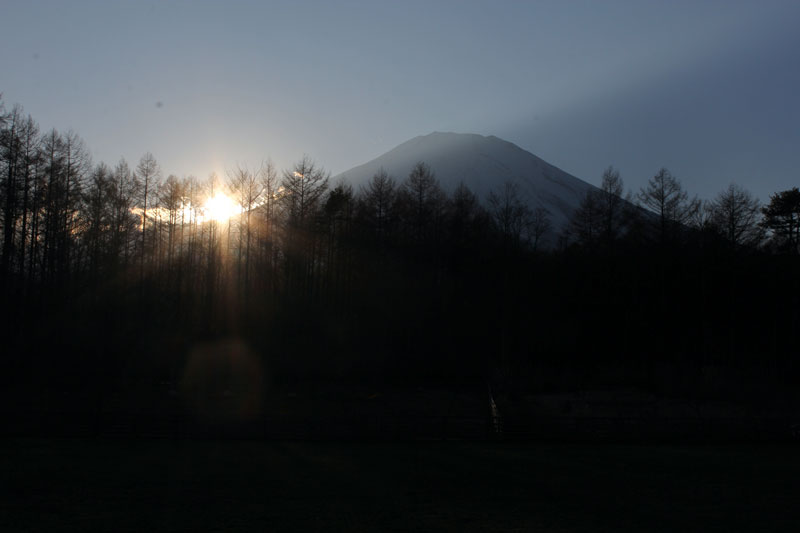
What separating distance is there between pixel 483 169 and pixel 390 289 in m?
76.9

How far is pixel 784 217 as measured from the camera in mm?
49656

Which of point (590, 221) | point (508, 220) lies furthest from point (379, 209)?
point (590, 221)

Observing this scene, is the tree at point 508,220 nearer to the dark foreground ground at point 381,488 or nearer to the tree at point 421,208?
the tree at point 421,208

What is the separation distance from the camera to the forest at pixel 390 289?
37906 mm

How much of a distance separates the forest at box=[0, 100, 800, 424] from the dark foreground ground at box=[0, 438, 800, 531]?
658 inches

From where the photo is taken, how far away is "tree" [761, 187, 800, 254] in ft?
160

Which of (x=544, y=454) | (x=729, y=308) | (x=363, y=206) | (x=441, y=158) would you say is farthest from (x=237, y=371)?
(x=441, y=158)

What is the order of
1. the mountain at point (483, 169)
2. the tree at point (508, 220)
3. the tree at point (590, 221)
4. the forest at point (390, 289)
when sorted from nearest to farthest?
1. the forest at point (390, 289)
2. the tree at point (590, 221)
3. the tree at point (508, 220)
4. the mountain at point (483, 169)

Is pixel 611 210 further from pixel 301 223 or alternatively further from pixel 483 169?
pixel 483 169

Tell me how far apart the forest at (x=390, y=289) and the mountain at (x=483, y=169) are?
164 ft

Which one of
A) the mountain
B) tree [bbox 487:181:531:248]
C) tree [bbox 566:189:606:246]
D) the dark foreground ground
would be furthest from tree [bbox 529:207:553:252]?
the mountain

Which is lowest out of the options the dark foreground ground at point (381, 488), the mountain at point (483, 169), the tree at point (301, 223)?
the dark foreground ground at point (381, 488)

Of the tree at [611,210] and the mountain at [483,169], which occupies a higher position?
the mountain at [483,169]

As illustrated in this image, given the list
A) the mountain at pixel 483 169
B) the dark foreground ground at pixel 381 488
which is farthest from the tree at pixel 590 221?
the mountain at pixel 483 169
